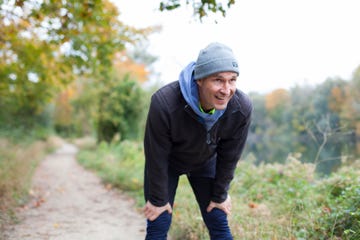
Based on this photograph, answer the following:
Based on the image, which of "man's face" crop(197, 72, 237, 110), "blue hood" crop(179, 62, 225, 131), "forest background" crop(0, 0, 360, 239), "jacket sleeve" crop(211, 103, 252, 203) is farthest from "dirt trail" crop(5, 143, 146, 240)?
"man's face" crop(197, 72, 237, 110)

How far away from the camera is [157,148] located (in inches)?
91.6

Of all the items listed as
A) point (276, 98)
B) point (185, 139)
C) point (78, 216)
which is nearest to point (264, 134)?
point (276, 98)

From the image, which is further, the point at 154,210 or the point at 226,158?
the point at 226,158

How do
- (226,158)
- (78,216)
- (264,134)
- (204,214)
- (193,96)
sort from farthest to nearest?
(264,134), (78,216), (204,214), (226,158), (193,96)

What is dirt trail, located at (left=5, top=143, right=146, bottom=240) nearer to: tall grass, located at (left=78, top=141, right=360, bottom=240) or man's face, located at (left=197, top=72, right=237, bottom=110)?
tall grass, located at (left=78, top=141, right=360, bottom=240)

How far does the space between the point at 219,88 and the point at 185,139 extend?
0.47 m

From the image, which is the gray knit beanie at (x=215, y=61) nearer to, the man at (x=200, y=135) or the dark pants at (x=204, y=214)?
the man at (x=200, y=135)

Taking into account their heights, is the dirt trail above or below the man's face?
below

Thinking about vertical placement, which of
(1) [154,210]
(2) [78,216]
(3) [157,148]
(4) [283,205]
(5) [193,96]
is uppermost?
(5) [193,96]

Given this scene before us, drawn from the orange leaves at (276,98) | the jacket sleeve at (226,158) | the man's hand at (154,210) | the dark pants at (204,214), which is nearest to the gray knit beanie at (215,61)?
the jacket sleeve at (226,158)

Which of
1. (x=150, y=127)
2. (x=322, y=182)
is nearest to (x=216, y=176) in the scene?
(x=150, y=127)

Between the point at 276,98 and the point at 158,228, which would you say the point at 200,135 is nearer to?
the point at 158,228

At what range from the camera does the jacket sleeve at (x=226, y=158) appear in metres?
2.54

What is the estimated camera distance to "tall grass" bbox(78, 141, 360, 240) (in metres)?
3.34
